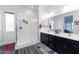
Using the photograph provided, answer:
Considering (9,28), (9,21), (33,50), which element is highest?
(9,21)

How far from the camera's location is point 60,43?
2.19 meters

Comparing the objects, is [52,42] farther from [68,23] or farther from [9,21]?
[9,21]

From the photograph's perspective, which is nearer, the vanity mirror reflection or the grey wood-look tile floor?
the grey wood-look tile floor

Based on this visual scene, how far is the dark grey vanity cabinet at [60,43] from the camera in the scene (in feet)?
6.08

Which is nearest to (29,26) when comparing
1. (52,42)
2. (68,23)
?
(52,42)

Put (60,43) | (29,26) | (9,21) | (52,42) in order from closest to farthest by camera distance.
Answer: (9,21) < (29,26) < (52,42) < (60,43)

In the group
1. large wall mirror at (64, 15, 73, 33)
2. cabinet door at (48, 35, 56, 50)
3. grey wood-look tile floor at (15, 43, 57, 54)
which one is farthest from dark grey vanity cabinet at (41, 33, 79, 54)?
large wall mirror at (64, 15, 73, 33)

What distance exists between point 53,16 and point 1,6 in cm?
106

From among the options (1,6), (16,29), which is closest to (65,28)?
(16,29)

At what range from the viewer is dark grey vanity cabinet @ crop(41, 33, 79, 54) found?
1.85m

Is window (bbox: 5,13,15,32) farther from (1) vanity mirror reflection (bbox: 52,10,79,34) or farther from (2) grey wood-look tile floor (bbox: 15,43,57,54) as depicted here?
(1) vanity mirror reflection (bbox: 52,10,79,34)

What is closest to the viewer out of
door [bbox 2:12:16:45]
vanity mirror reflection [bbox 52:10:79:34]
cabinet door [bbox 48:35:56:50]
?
door [bbox 2:12:16:45]

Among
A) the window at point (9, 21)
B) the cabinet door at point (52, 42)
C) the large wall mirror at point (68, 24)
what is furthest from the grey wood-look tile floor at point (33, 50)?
the large wall mirror at point (68, 24)
